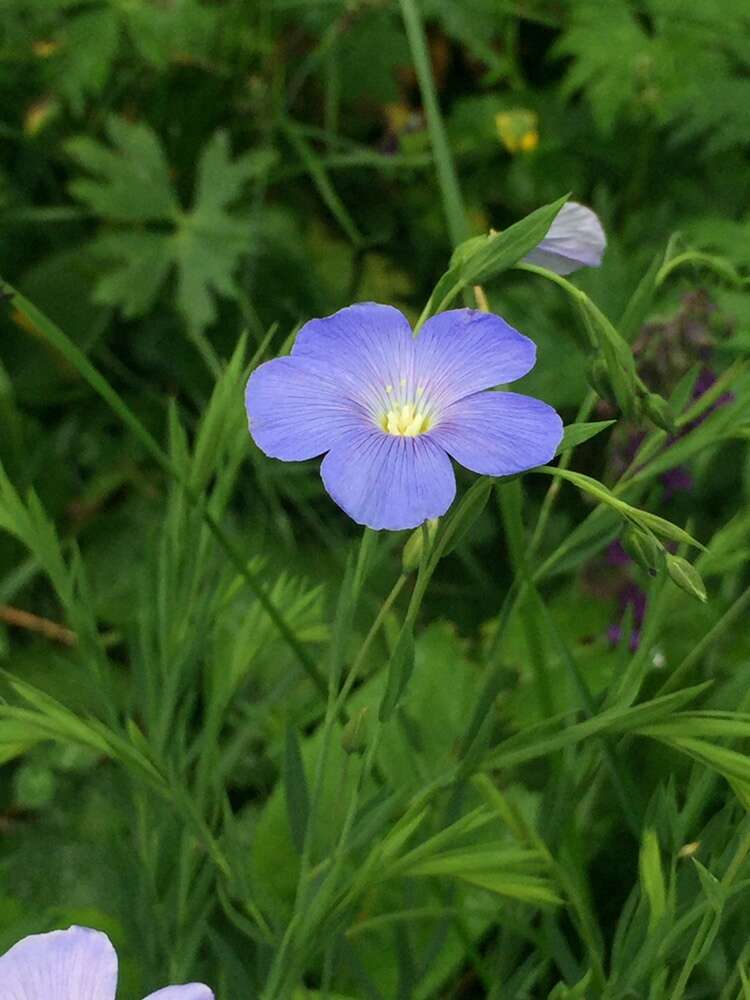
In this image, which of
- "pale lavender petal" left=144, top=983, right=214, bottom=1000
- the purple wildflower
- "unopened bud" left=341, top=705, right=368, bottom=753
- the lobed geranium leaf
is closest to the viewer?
"pale lavender petal" left=144, top=983, right=214, bottom=1000

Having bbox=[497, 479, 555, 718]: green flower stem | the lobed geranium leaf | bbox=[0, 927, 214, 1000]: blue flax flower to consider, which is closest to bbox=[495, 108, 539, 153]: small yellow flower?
the lobed geranium leaf

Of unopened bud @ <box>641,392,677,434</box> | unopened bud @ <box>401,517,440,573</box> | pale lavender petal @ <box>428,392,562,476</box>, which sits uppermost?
pale lavender petal @ <box>428,392,562,476</box>

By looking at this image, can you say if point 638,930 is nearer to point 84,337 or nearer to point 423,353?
point 423,353

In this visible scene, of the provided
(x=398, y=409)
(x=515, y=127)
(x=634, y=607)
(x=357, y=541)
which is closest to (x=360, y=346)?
(x=398, y=409)

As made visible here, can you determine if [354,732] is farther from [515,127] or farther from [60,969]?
[515,127]

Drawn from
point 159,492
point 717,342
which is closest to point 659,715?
point 717,342

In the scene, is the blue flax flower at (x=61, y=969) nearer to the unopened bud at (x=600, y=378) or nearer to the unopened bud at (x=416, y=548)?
the unopened bud at (x=416, y=548)

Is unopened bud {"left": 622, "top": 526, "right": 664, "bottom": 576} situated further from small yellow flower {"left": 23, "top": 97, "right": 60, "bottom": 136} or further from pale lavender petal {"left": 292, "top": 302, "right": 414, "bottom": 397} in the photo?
small yellow flower {"left": 23, "top": 97, "right": 60, "bottom": 136}
